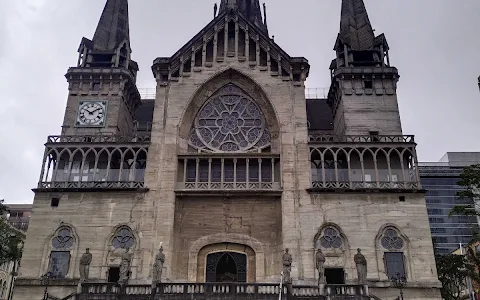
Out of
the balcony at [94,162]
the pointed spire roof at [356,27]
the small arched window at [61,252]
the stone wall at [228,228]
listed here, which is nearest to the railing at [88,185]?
the balcony at [94,162]

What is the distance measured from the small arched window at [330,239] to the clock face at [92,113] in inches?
812

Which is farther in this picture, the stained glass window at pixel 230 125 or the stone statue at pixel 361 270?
the stained glass window at pixel 230 125

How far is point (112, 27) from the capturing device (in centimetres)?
4750

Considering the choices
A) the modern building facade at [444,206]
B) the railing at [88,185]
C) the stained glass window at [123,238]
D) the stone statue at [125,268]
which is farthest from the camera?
the modern building facade at [444,206]

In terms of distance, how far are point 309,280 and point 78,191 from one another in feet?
61.7

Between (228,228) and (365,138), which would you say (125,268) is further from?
(365,138)

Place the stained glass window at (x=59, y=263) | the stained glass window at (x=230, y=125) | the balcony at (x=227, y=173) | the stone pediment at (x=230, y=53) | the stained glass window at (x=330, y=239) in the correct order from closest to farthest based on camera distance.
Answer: the stained glass window at (x=59, y=263), the stained glass window at (x=330, y=239), the balcony at (x=227, y=173), the stained glass window at (x=230, y=125), the stone pediment at (x=230, y=53)

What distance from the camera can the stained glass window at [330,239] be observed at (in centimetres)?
3534

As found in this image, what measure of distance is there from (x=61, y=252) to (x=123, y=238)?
468 centimetres

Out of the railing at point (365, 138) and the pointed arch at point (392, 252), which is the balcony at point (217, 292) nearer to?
the pointed arch at point (392, 252)

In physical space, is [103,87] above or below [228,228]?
above

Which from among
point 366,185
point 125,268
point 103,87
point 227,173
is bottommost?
point 125,268

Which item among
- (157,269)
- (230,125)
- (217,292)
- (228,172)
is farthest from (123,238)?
(230,125)

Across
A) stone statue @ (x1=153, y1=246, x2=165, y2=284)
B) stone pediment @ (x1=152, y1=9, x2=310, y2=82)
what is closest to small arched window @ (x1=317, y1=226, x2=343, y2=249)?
stone statue @ (x1=153, y1=246, x2=165, y2=284)
